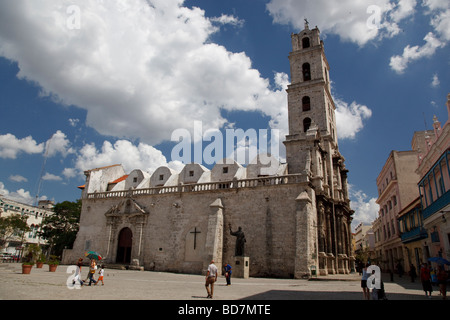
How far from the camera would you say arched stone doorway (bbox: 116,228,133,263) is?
84.5 ft

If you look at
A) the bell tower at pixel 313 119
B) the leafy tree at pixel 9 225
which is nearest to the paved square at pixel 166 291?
the bell tower at pixel 313 119

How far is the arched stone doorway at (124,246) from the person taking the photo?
25.8m

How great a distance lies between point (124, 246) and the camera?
85.8ft

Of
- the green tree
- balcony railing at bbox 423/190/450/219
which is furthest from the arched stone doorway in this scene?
balcony railing at bbox 423/190/450/219

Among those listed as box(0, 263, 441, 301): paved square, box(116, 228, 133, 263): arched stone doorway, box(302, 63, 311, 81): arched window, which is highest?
box(302, 63, 311, 81): arched window

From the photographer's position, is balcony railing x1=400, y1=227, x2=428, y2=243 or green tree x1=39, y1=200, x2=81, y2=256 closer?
balcony railing x1=400, y1=227, x2=428, y2=243

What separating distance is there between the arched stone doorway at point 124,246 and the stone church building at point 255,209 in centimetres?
9

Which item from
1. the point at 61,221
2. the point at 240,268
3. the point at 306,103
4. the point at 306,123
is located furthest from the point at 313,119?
the point at 61,221

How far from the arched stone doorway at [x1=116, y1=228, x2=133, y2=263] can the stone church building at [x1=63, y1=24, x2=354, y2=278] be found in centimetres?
9

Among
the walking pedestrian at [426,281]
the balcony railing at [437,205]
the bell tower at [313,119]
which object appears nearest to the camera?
the walking pedestrian at [426,281]

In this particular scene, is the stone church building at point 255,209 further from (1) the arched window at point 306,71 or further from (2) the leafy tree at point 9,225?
(2) the leafy tree at point 9,225

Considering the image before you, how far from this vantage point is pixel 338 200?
2723 cm

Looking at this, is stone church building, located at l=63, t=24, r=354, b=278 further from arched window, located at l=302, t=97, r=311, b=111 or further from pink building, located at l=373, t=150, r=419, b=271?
pink building, located at l=373, t=150, r=419, b=271
